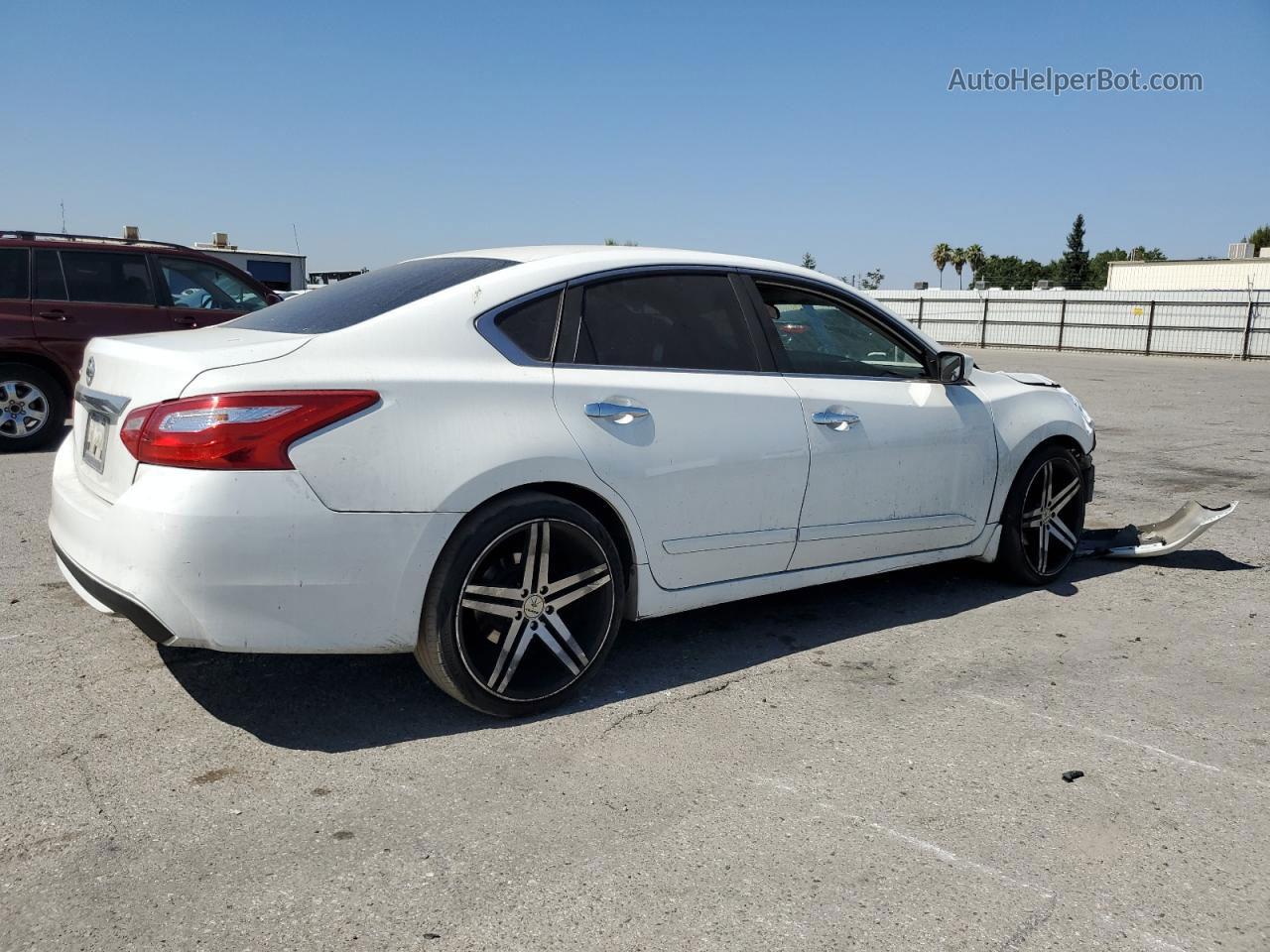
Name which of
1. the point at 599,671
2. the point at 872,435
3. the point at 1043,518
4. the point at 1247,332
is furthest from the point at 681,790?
the point at 1247,332

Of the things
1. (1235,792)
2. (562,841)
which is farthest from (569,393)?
(1235,792)

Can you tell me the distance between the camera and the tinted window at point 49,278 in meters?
9.55

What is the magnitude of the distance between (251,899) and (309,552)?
102cm

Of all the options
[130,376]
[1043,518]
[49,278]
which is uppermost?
[49,278]

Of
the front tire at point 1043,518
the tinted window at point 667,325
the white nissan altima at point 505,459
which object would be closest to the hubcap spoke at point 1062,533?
the front tire at point 1043,518

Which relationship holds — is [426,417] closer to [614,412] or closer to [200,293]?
[614,412]

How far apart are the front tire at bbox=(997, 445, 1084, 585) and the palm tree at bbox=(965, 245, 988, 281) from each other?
120m

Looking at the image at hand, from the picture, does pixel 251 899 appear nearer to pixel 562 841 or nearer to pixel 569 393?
pixel 562 841

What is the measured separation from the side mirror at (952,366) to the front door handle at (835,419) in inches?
26.6

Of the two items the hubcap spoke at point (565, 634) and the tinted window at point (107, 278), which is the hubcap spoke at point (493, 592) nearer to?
the hubcap spoke at point (565, 634)

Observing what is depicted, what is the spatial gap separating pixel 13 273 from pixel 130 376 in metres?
7.10

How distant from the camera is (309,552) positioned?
10.8 ft

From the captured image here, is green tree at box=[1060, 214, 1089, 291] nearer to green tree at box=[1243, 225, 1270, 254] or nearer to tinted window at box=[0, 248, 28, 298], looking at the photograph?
green tree at box=[1243, 225, 1270, 254]

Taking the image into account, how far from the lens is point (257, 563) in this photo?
3250mm
